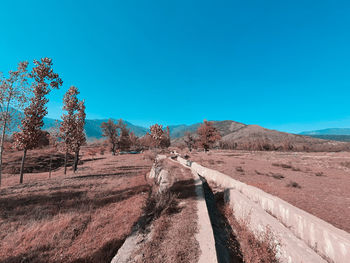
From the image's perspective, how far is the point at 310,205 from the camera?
25.2 ft

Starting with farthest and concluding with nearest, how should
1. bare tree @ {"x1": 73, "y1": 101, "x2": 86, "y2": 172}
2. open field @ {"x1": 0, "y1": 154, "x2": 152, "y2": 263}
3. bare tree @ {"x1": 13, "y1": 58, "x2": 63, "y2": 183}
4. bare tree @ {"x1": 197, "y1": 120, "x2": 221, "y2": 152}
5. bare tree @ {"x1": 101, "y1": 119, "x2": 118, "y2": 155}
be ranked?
bare tree @ {"x1": 101, "y1": 119, "x2": 118, "y2": 155}
bare tree @ {"x1": 197, "y1": 120, "x2": 221, "y2": 152}
bare tree @ {"x1": 73, "y1": 101, "x2": 86, "y2": 172}
bare tree @ {"x1": 13, "y1": 58, "x2": 63, "y2": 183}
open field @ {"x1": 0, "y1": 154, "x2": 152, "y2": 263}

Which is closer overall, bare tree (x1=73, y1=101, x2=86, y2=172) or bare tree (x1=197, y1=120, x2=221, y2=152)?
bare tree (x1=73, y1=101, x2=86, y2=172)

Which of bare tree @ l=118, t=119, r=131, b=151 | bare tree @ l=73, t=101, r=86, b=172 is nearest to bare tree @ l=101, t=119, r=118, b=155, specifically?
bare tree @ l=118, t=119, r=131, b=151

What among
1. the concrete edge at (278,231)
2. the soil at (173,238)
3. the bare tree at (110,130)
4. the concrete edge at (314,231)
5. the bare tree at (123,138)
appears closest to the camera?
the concrete edge at (314,231)

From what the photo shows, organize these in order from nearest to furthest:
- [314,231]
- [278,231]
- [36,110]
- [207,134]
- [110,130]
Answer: [314,231]
[278,231]
[36,110]
[207,134]
[110,130]

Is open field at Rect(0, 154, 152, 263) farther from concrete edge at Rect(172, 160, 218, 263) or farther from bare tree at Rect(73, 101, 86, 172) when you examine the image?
bare tree at Rect(73, 101, 86, 172)

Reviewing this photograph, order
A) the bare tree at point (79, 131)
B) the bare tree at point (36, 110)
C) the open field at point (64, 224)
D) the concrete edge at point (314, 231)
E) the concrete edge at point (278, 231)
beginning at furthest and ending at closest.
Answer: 1. the bare tree at point (79, 131)
2. the bare tree at point (36, 110)
3. the open field at point (64, 224)
4. the concrete edge at point (278, 231)
5. the concrete edge at point (314, 231)

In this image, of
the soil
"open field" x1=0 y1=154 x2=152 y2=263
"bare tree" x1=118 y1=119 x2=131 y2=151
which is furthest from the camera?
"bare tree" x1=118 y1=119 x2=131 y2=151

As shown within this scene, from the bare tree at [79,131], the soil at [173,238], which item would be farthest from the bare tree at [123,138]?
the soil at [173,238]

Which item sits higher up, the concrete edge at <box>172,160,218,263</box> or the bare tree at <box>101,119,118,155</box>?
the bare tree at <box>101,119,118,155</box>

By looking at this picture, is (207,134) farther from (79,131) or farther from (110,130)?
(79,131)

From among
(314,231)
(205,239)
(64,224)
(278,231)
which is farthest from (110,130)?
(314,231)

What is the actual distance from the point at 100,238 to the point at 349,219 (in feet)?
36.2

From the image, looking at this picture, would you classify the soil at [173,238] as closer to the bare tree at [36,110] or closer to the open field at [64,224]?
the open field at [64,224]
